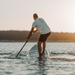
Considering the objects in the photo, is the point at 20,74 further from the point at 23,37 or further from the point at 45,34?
the point at 23,37

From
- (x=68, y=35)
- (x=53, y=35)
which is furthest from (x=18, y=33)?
(x=68, y=35)

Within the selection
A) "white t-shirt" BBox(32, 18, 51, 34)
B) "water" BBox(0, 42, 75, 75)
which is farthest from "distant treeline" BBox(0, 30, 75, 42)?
"water" BBox(0, 42, 75, 75)

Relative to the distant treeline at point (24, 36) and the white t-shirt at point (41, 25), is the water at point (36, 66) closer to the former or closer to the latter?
the white t-shirt at point (41, 25)

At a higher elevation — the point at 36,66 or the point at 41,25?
the point at 41,25

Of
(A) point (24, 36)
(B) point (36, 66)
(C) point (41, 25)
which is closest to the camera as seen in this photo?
(B) point (36, 66)

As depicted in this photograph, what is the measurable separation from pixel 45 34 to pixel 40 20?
0.64m

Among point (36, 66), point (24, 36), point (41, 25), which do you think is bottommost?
point (24, 36)

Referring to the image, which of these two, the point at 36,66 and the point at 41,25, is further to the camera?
the point at 41,25

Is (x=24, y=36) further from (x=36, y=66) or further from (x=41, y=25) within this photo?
(x=36, y=66)

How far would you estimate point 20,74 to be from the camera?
5.22 meters

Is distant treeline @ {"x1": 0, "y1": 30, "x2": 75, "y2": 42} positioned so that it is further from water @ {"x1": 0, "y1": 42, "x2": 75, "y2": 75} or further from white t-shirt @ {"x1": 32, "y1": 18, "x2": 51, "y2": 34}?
water @ {"x1": 0, "y1": 42, "x2": 75, "y2": 75}

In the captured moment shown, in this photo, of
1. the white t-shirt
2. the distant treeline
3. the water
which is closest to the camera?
the water

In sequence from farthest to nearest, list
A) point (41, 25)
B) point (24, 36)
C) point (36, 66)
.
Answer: point (24, 36)
point (41, 25)
point (36, 66)

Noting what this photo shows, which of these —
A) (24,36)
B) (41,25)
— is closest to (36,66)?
(41,25)
